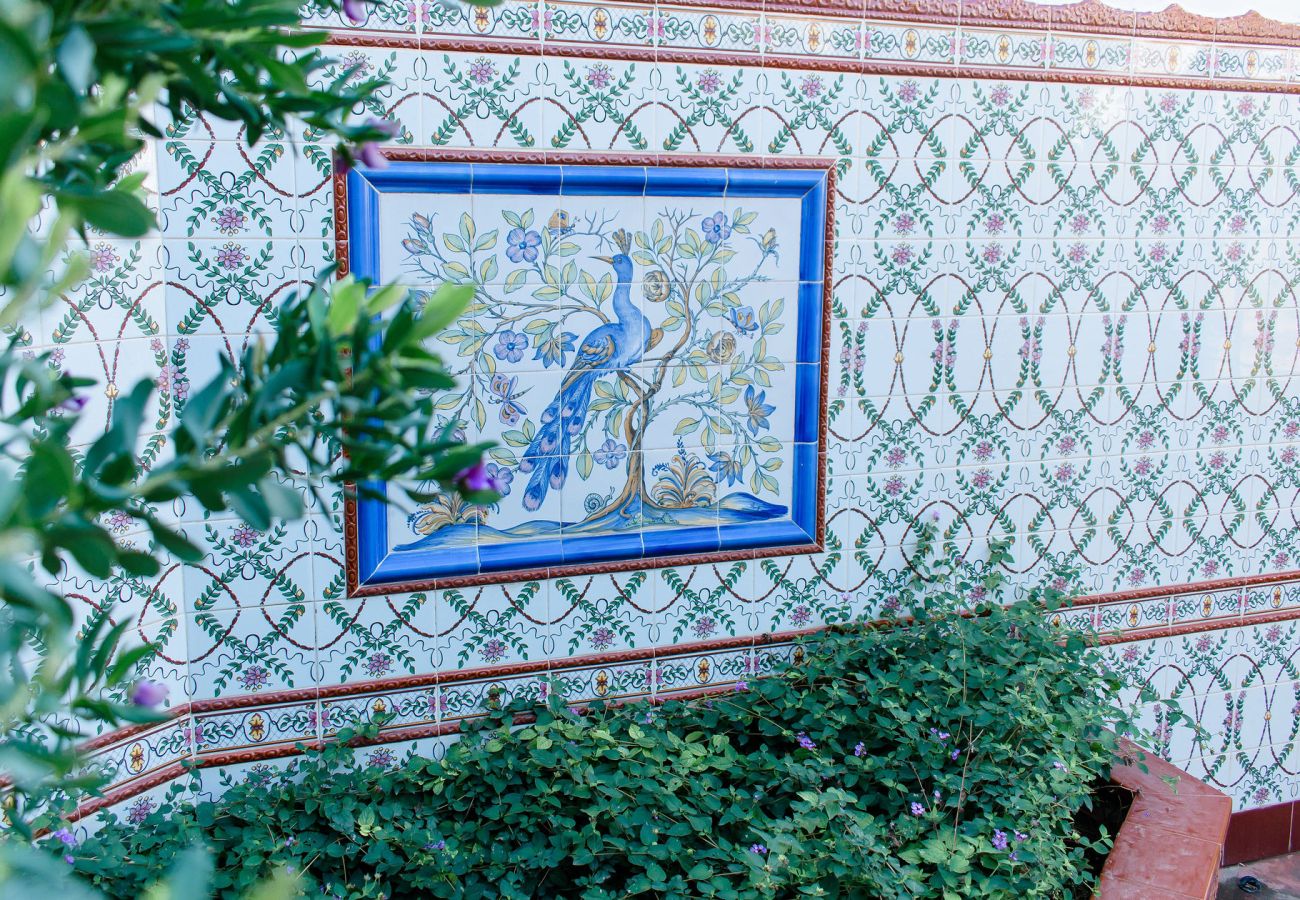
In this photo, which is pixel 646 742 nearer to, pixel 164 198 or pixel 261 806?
pixel 261 806

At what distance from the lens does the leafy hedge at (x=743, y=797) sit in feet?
7.88

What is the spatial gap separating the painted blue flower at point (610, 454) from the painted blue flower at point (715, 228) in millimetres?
622

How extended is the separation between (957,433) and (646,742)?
139 centimetres

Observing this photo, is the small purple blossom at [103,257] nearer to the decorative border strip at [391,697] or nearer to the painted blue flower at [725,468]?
the decorative border strip at [391,697]

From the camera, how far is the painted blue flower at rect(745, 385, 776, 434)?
3148 millimetres

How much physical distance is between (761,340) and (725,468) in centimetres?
38

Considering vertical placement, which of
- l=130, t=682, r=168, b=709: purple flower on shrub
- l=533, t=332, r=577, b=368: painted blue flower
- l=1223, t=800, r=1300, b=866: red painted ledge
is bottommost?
l=1223, t=800, r=1300, b=866: red painted ledge

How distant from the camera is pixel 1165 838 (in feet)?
9.32

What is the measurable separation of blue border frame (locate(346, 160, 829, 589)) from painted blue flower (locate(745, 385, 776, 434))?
0.10 metres

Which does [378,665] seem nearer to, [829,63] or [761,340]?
[761,340]

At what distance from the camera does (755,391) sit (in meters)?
3.15

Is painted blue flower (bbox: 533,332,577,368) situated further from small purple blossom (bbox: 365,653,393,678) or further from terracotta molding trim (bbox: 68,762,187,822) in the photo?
terracotta molding trim (bbox: 68,762,187,822)

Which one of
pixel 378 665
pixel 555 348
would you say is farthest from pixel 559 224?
pixel 378 665

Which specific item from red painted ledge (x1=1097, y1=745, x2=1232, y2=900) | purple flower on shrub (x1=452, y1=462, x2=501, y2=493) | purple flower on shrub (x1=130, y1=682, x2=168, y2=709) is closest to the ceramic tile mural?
red painted ledge (x1=1097, y1=745, x2=1232, y2=900)
